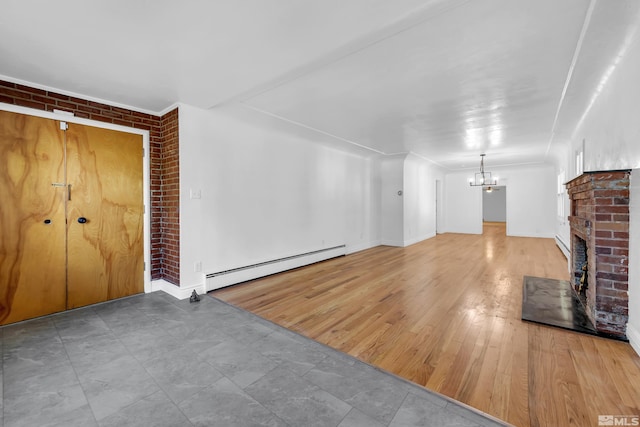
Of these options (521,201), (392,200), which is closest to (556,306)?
(392,200)

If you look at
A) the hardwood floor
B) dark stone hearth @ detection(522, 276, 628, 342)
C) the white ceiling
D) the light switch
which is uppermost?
the white ceiling

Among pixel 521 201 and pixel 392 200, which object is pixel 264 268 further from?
pixel 521 201

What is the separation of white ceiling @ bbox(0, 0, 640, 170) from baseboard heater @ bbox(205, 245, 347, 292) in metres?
2.22

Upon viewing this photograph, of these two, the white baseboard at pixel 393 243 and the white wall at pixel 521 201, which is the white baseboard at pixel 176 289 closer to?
the white baseboard at pixel 393 243

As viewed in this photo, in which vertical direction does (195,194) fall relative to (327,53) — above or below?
below

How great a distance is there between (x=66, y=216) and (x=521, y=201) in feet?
36.8

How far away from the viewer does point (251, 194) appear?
4141 mm

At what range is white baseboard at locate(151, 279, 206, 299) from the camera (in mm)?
3328

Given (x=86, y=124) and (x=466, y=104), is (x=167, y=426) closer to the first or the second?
(x=86, y=124)

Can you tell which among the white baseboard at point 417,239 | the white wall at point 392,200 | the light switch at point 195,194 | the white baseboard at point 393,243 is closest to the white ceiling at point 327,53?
the light switch at point 195,194

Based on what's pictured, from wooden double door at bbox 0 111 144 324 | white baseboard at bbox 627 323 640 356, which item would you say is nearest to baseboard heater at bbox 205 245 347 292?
wooden double door at bbox 0 111 144 324

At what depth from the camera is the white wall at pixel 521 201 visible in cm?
857

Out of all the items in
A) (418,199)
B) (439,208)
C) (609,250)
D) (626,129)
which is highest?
(626,129)

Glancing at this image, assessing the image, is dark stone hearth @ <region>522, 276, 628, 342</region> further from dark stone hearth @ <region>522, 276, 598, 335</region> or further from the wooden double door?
the wooden double door
